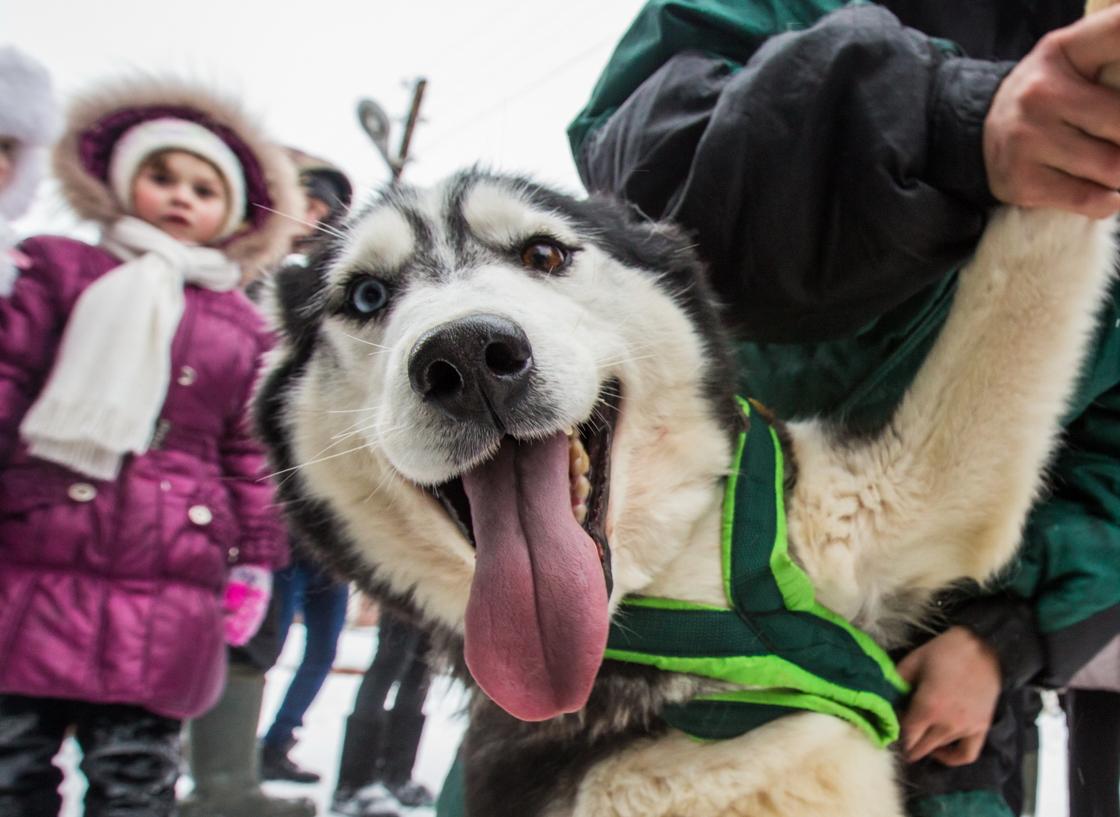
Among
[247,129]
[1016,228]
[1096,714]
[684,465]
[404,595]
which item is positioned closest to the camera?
[1016,228]

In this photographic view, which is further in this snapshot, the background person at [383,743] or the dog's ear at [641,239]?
the background person at [383,743]

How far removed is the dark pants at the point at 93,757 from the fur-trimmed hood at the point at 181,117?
4.40ft

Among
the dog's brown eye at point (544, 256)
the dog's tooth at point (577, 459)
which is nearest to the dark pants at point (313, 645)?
the dog's brown eye at point (544, 256)

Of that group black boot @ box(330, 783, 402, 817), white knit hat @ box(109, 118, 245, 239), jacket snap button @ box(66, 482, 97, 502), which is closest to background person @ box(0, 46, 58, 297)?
white knit hat @ box(109, 118, 245, 239)

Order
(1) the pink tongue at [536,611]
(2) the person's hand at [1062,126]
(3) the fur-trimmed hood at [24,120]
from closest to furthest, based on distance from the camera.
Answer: (2) the person's hand at [1062,126] → (1) the pink tongue at [536,611] → (3) the fur-trimmed hood at [24,120]

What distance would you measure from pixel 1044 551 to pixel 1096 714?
1.70 feet

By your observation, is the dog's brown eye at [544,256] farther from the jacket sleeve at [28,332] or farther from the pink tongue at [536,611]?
the jacket sleeve at [28,332]

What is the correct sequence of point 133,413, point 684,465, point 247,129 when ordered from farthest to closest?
point 247,129 < point 133,413 < point 684,465

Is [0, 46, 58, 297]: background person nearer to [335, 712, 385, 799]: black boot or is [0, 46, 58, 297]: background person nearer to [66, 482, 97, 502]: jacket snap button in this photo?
[66, 482, 97, 502]: jacket snap button

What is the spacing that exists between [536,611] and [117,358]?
1556mm

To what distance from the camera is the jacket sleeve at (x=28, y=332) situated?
189 centimetres

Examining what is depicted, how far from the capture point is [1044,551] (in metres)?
1.26

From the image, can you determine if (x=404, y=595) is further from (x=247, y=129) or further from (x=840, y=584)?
(x=247, y=129)

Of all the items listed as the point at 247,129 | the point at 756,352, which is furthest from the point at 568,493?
the point at 247,129
